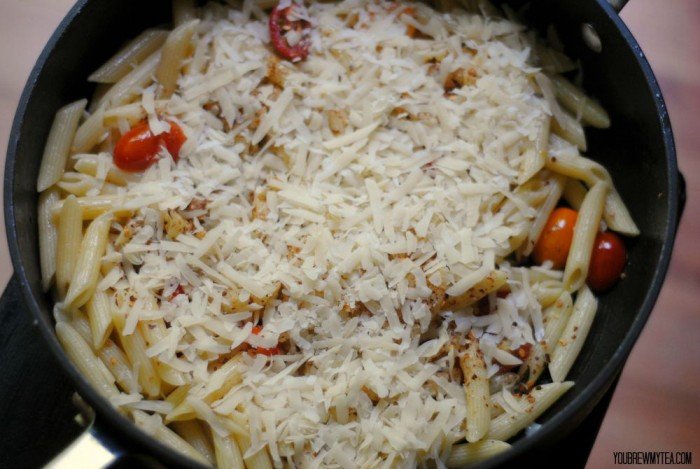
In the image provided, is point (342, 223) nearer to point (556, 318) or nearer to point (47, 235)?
point (556, 318)

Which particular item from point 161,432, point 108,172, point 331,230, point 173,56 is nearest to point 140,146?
point 108,172

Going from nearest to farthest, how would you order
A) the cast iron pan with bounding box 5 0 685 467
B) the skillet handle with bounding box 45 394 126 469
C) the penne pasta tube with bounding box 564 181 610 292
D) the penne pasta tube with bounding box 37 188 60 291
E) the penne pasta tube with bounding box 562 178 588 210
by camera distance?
the skillet handle with bounding box 45 394 126 469
the cast iron pan with bounding box 5 0 685 467
the penne pasta tube with bounding box 37 188 60 291
the penne pasta tube with bounding box 564 181 610 292
the penne pasta tube with bounding box 562 178 588 210

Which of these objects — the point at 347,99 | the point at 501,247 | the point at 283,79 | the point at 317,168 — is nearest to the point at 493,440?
the point at 501,247

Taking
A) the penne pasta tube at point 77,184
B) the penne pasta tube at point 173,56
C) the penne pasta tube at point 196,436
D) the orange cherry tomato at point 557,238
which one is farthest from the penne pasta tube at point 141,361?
the orange cherry tomato at point 557,238

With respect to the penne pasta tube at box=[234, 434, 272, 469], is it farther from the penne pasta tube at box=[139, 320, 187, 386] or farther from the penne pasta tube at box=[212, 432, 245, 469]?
the penne pasta tube at box=[139, 320, 187, 386]

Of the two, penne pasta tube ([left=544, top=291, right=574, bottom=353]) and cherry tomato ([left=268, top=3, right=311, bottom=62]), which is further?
cherry tomato ([left=268, top=3, right=311, bottom=62])

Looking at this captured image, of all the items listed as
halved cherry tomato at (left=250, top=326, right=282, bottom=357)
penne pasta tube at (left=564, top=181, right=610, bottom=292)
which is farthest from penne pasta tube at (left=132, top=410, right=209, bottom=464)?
penne pasta tube at (left=564, top=181, right=610, bottom=292)

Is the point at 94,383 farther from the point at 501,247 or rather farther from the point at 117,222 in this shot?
the point at 501,247
